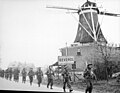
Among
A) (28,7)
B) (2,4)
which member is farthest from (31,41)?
(2,4)

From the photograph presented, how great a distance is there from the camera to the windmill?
4332 millimetres

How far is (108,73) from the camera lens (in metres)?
4.05

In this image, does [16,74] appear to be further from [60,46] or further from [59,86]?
[60,46]

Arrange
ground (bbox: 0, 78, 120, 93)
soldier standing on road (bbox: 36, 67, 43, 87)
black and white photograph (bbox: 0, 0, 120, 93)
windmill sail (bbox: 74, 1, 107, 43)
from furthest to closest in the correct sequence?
soldier standing on road (bbox: 36, 67, 43, 87), windmill sail (bbox: 74, 1, 107, 43), black and white photograph (bbox: 0, 0, 120, 93), ground (bbox: 0, 78, 120, 93)

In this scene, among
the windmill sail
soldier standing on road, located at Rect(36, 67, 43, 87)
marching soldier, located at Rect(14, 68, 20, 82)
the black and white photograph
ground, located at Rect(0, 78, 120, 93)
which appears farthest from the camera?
marching soldier, located at Rect(14, 68, 20, 82)

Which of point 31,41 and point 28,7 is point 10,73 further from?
point 28,7

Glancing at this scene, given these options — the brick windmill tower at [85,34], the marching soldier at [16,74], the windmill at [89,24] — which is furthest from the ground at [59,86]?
the windmill at [89,24]

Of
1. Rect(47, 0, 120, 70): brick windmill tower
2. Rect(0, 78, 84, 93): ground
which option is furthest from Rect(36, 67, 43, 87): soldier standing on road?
Rect(47, 0, 120, 70): brick windmill tower

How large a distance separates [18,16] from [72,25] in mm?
1349

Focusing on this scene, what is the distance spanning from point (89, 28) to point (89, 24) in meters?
0.11

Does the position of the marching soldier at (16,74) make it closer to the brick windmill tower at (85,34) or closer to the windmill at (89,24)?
the brick windmill tower at (85,34)

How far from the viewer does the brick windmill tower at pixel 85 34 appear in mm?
4297

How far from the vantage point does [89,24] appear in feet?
15.3

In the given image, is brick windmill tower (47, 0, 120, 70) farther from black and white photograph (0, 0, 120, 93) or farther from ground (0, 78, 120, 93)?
ground (0, 78, 120, 93)
